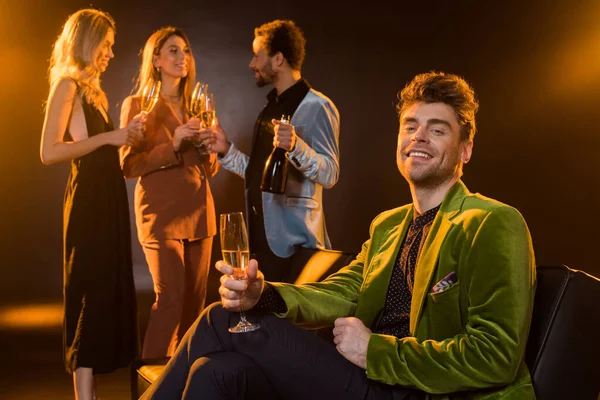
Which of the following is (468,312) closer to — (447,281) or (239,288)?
(447,281)

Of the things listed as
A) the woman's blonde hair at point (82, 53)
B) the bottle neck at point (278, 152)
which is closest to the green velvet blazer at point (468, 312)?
the bottle neck at point (278, 152)

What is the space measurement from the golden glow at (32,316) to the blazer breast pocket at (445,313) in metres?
4.04

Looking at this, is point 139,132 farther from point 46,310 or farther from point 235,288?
point 46,310

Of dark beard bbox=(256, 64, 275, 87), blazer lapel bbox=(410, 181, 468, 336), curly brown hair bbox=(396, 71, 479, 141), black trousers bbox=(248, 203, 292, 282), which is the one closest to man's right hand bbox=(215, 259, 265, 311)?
blazer lapel bbox=(410, 181, 468, 336)

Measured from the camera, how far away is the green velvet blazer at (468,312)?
161cm

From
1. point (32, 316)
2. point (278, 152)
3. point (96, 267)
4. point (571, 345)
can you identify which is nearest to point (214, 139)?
point (278, 152)

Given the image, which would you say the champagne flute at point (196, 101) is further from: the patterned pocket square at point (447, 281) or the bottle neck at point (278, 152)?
the patterned pocket square at point (447, 281)

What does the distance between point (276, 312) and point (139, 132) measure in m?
1.57

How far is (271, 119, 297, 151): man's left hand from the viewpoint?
3139 millimetres

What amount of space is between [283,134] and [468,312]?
163 centimetres

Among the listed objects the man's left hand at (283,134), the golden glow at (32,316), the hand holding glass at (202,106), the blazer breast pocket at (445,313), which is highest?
the hand holding glass at (202,106)

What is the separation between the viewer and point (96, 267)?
3.14 metres

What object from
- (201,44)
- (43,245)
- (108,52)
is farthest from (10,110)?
(108,52)

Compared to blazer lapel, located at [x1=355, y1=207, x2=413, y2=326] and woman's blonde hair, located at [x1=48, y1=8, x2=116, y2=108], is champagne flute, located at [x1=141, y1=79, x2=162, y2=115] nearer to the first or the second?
woman's blonde hair, located at [x1=48, y1=8, x2=116, y2=108]
